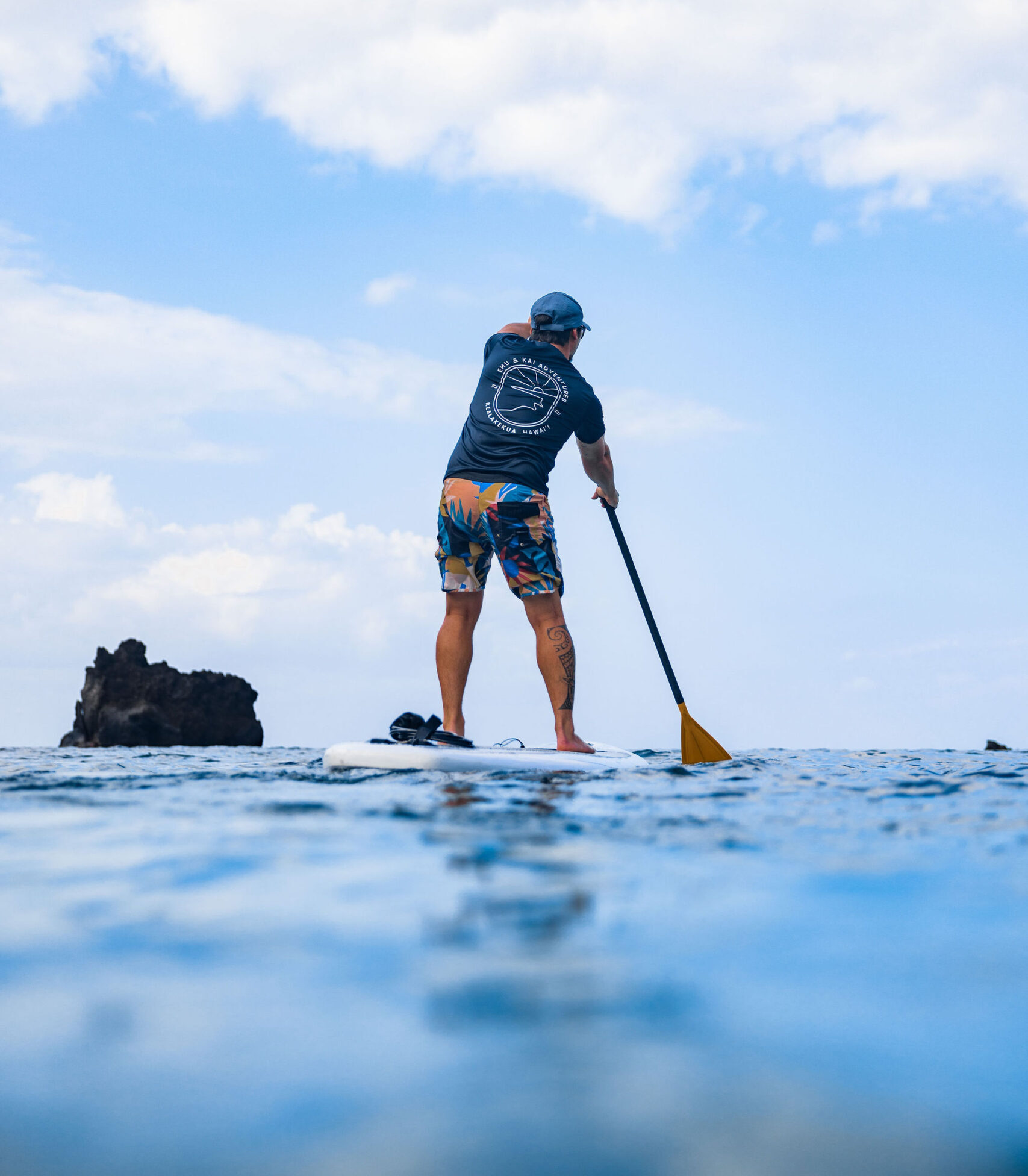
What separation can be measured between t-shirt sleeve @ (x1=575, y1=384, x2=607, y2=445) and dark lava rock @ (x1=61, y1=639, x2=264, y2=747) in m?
19.7

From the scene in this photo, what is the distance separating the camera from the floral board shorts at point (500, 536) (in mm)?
5207

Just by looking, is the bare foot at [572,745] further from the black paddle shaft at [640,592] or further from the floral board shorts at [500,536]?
the black paddle shaft at [640,592]

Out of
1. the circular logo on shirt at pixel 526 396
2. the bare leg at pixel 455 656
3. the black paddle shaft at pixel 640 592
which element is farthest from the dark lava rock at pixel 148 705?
the circular logo on shirt at pixel 526 396

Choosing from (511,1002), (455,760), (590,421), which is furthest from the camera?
(590,421)

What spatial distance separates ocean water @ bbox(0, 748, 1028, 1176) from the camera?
0.92 m

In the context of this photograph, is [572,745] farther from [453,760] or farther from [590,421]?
[590,421]

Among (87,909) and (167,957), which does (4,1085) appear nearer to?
(167,957)

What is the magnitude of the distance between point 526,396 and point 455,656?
60.0 inches

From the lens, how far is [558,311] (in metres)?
5.76

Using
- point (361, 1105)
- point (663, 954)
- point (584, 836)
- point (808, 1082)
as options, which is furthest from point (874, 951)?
point (584, 836)

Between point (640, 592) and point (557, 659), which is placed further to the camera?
point (640, 592)

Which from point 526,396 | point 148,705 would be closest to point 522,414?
point 526,396

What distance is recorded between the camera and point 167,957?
141 cm

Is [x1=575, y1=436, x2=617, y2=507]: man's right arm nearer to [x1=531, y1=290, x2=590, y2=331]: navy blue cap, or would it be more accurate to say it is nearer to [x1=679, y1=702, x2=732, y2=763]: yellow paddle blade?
[x1=531, y1=290, x2=590, y2=331]: navy blue cap
